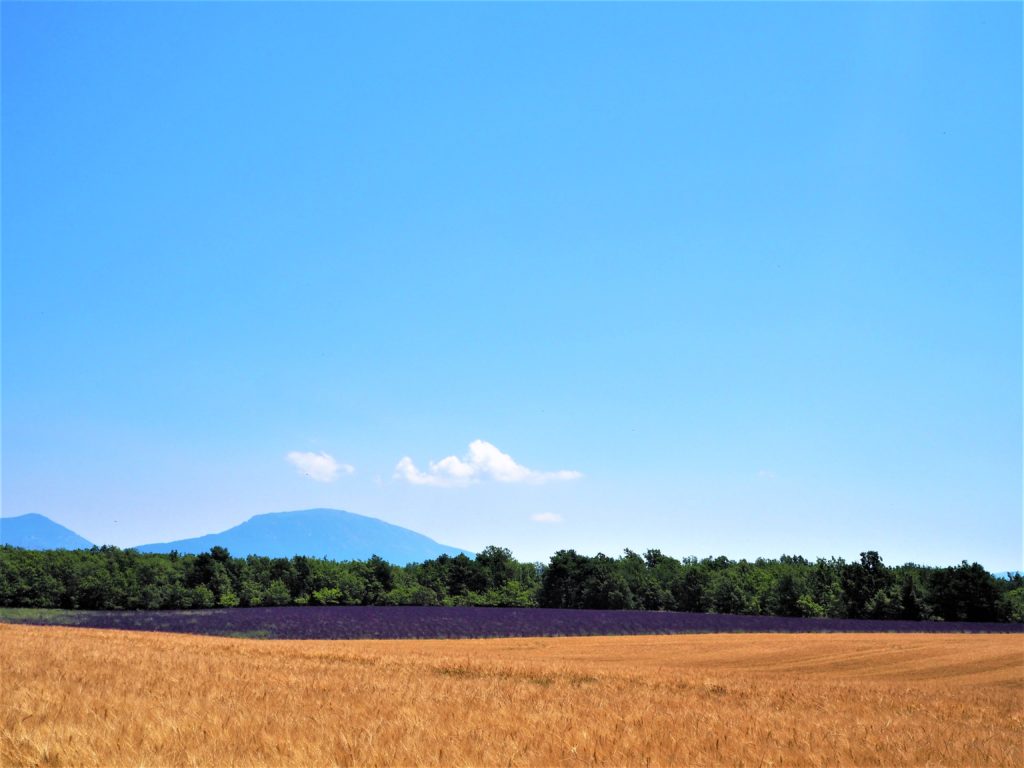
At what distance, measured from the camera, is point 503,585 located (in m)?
102

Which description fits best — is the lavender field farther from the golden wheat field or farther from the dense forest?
the golden wheat field

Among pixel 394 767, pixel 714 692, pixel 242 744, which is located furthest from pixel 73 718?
pixel 714 692

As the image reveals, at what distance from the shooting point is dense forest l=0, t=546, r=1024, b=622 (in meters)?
71.8

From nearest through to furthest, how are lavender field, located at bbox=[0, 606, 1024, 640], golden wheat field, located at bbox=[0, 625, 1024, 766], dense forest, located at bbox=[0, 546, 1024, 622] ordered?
golden wheat field, located at bbox=[0, 625, 1024, 766], lavender field, located at bbox=[0, 606, 1024, 640], dense forest, located at bbox=[0, 546, 1024, 622]

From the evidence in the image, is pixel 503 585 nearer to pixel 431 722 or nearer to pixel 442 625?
pixel 442 625

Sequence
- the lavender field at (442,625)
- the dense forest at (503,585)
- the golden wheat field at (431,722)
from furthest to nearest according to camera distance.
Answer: the dense forest at (503,585)
the lavender field at (442,625)
the golden wheat field at (431,722)

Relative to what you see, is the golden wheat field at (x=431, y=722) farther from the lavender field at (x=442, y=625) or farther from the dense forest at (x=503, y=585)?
the dense forest at (x=503, y=585)

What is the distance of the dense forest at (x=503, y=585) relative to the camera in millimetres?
71750

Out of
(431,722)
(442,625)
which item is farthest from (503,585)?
(431,722)

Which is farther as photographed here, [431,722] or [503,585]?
[503,585]

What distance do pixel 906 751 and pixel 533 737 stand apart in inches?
148

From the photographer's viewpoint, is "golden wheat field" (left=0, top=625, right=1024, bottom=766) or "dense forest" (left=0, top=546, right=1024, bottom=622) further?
"dense forest" (left=0, top=546, right=1024, bottom=622)

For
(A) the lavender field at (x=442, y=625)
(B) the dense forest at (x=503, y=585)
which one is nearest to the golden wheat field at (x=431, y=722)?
(A) the lavender field at (x=442, y=625)

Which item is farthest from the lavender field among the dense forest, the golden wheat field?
the golden wheat field
